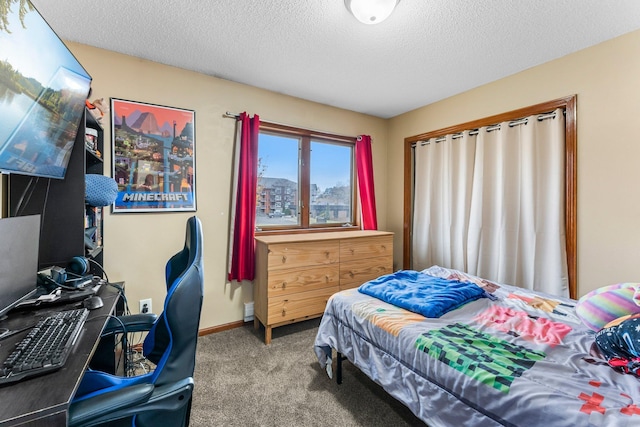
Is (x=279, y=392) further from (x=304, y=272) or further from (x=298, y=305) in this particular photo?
(x=304, y=272)

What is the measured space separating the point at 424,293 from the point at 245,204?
1806 millimetres

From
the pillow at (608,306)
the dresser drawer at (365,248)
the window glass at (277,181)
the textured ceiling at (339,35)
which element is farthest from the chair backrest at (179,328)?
the window glass at (277,181)

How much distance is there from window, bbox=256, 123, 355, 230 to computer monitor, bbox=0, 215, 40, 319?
1.85 meters

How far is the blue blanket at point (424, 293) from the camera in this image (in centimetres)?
168

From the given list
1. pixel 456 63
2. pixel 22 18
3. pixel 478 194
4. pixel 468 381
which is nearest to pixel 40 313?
pixel 22 18

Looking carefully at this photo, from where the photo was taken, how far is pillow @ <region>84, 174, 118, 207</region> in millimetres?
1750

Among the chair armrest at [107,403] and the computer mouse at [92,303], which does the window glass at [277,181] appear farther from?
the chair armrest at [107,403]

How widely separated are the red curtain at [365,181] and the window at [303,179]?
15 cm

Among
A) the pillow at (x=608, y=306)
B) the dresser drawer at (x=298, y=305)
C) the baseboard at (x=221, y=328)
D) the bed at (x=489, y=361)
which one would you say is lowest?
the baseboard at (x=221, y=328)

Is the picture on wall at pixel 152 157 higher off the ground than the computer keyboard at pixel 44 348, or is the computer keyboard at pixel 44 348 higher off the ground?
the picture on wall at pixel 152 157

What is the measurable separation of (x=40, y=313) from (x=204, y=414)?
1042 millimetres

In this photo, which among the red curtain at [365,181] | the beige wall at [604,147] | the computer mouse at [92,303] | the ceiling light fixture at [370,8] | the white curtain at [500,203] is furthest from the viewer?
the red curtain at [365,181]

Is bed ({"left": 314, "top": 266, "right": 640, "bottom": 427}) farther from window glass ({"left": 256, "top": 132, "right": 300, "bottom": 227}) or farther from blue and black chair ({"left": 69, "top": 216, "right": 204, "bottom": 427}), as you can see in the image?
window glass ({"left": 256, "top": 132, "right": 300, "bottom": 227})

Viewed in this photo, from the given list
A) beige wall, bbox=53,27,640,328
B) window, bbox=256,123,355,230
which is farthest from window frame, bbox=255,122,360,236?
beige wall, bbox=53,27,640,328
